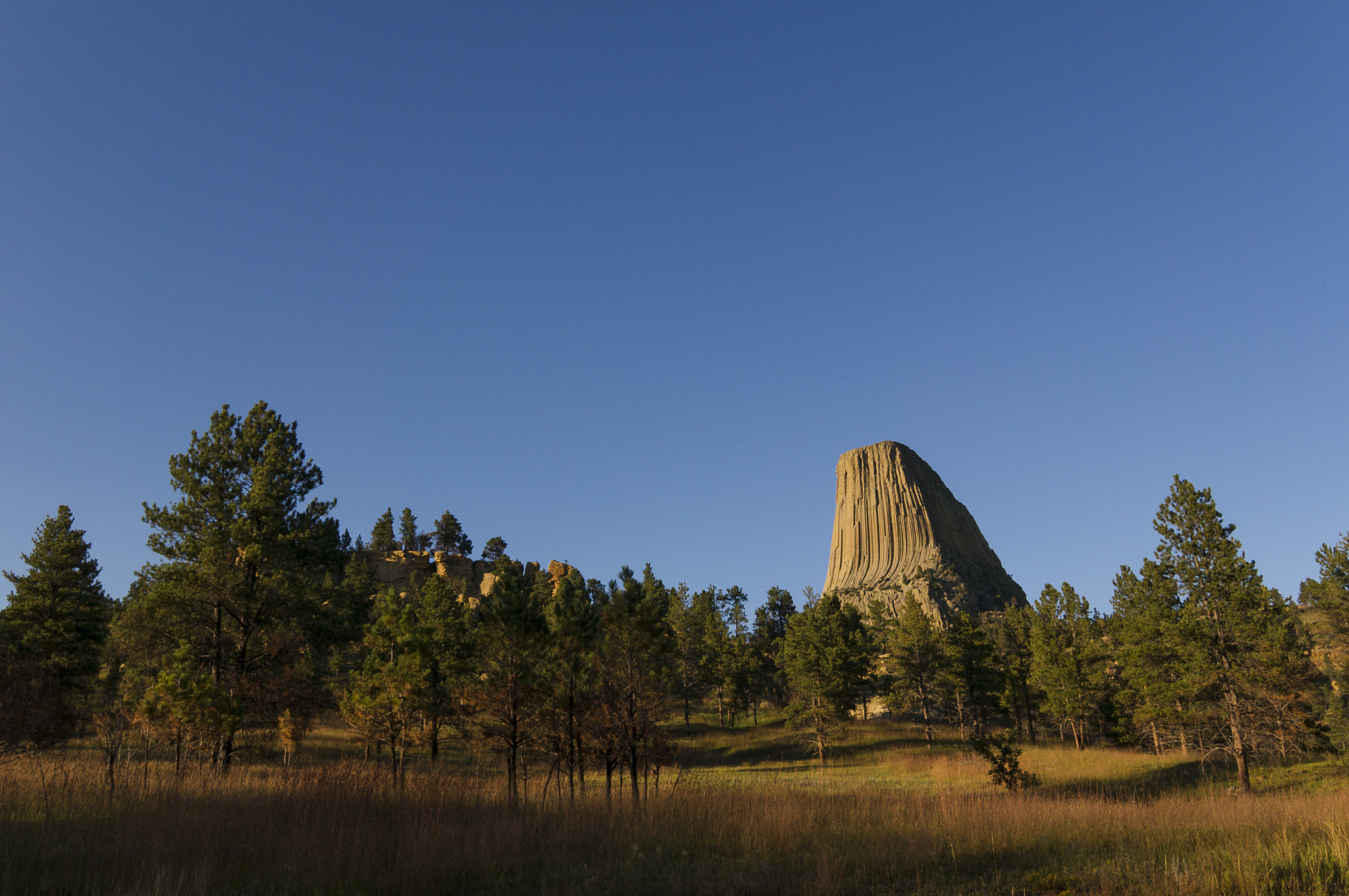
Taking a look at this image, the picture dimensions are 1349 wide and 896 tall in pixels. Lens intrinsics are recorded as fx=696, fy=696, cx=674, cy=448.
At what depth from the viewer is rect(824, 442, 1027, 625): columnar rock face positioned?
126750 millimetres

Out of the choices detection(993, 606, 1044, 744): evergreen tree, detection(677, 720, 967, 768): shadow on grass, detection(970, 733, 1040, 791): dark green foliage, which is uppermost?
detection(970, 733, 1040, 791): dark green foliage

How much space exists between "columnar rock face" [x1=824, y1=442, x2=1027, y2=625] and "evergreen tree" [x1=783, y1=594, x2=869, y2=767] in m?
71.4

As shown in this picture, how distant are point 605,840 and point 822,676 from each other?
42092 millimetres

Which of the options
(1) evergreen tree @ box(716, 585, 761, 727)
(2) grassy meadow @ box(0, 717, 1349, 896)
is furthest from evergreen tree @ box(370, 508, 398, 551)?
(2) grassy meadow @ box(0, 717, 1349, 896)

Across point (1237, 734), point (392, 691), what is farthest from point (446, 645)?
point (1237, 734)

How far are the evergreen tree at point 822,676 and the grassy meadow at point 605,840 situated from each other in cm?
3499

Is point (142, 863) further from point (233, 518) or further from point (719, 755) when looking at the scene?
point (719, 755)

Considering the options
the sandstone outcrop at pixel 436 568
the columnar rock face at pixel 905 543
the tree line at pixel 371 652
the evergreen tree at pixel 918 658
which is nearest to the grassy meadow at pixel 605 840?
the tree line at pixel 371 652

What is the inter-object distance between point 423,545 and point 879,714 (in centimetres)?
7545

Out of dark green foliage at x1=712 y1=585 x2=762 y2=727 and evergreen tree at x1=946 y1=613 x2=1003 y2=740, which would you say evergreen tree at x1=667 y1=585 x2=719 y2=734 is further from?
evergreen tree at x1=946 y1=613 x2=1003 y2=740

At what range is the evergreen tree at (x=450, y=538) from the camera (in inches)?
4476

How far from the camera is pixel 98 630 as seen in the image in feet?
120

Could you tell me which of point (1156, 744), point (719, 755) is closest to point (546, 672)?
point (719, 755)

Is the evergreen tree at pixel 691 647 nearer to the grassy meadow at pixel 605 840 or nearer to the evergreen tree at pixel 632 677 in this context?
the evergreen tree at pixel 632 677
